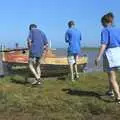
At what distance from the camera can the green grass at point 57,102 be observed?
9.42 meters

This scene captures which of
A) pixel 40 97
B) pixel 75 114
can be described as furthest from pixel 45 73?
pixel 75 114

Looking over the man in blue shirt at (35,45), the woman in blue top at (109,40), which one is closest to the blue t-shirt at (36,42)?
the man in blue shirt at (35,45)

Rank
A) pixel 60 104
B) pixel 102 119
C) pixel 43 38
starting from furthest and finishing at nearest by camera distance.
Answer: pixel 43 38 → pixel 60 104 → pixel 102 119

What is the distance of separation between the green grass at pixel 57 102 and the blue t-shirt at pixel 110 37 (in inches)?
49.7

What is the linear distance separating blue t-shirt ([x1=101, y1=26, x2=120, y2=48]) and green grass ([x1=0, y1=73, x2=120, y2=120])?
1264mm

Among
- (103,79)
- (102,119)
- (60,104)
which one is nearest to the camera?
(102,119)

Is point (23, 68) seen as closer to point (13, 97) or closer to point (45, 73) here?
point (45, 73)

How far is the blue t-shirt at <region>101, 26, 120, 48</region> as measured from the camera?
10.6 m

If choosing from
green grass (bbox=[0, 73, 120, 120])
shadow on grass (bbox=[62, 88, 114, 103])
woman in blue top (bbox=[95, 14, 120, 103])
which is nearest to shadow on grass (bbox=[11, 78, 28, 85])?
green grass (bbox=[0, 73, 120, 120])

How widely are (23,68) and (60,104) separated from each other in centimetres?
1572

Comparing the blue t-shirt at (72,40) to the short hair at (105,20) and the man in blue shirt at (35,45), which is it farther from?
the short hair at (105,20)

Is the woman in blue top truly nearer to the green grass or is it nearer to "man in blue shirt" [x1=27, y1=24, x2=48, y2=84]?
the green grass

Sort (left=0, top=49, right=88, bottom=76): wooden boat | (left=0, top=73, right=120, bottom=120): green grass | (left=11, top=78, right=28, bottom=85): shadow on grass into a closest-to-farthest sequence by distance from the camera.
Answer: (left=0, top=73, right=120, bottom=120): green grass, (left=11, top=78, right=28, bottom=85): shadow on grass, (left=0, top=49, right=88, bottom=76): wooden boat

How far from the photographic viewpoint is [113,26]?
10719 millimetres
